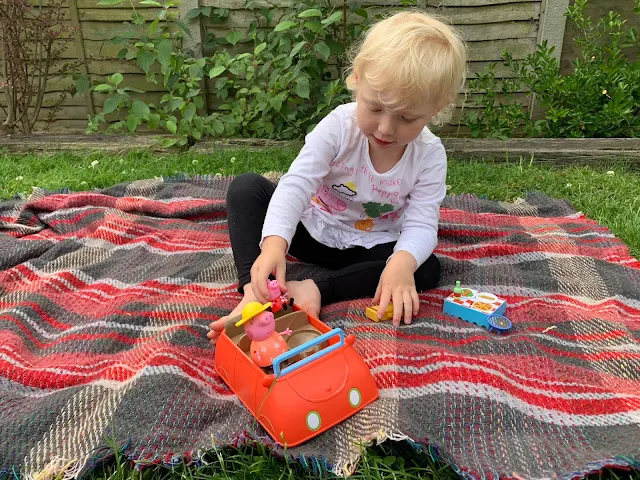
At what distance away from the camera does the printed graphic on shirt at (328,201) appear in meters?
1.82

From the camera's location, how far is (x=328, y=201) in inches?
72.8

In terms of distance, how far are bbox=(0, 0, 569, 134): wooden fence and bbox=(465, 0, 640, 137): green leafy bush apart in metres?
0.11

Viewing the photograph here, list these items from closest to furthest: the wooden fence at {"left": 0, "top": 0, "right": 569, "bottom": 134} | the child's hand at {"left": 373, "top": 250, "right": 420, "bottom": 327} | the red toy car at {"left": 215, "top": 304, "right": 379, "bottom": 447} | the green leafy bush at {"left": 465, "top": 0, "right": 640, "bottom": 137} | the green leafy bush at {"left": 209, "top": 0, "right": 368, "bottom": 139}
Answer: the red toy car at {"left": 215, "top": 304, "right": 379, "bottom": 447} < the child's hand at {"left": 373, "top": 250, "right": 420, "bottom": 327} < the green leafy bush at {"left": 209, "top": 0, "right": 368, "bottom": 139} < the green leafy bush at {"left": 465, "top": 0, "right": 640, "bottom": 137} < the wooden fence at {"left": 0, "top": 0, "right": 569, "bottom": 134}

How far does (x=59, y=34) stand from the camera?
3514 mm

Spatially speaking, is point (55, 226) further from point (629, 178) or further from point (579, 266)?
point (629, 178)

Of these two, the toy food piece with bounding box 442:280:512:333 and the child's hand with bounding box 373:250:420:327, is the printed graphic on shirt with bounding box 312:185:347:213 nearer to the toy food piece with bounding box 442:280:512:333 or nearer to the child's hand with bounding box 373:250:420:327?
the child's hand with bounding box 373:250:420:327

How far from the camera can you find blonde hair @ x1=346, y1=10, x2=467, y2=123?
1339mm

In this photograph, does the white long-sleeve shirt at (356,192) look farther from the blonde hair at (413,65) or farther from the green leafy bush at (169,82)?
the green leafy bush at (169,82)

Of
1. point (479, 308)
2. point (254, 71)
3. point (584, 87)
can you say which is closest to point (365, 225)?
point (479, 308)

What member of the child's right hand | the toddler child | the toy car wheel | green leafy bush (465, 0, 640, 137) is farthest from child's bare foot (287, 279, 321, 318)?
green leafy bush (465, 0, 640, 137)

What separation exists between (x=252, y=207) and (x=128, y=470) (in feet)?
2.96

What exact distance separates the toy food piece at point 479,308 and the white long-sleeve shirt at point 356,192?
0.16 meters

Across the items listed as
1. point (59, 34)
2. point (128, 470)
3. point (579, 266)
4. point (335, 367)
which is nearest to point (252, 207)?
point (335, 367)

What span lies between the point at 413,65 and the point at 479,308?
698 mm
